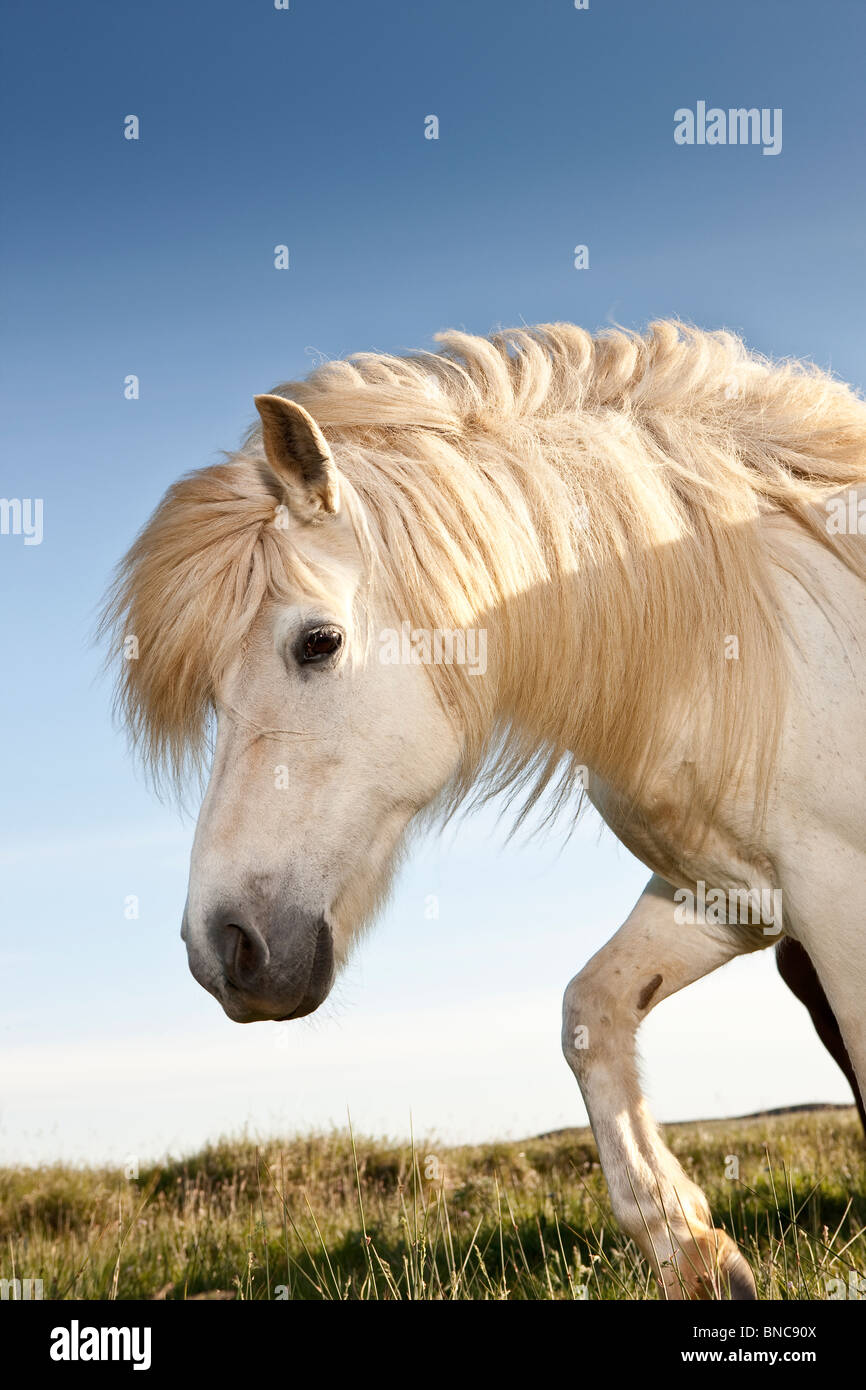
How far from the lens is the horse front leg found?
3270mm

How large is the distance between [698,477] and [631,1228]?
2.38 m

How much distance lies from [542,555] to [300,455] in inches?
31.6

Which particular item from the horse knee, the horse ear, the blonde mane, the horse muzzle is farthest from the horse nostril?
the horse knee

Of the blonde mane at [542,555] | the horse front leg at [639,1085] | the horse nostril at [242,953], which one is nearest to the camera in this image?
the horse nostril at [242,953]

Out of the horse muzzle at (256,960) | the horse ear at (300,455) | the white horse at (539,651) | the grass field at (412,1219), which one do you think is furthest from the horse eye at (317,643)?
the grass field at (412,1219)

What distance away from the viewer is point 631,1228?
3363 millimetres

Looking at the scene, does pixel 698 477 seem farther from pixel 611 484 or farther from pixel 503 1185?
pixel 503 1185

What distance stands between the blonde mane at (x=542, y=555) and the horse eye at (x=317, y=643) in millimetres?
141

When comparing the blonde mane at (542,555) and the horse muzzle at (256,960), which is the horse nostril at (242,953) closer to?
the horse muzzle at (256,960)

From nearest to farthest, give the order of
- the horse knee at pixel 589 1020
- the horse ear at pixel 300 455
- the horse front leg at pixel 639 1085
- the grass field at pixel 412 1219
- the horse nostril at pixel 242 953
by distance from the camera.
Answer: the horse nostril at pixel 242 953, the horse ear at pixel 300 455, the horse front leg at pixel 639 1085, the grass field at pixel 412 1219, the horse knee at pixel 589 1020

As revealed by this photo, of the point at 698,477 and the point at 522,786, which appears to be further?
the point at 522,786

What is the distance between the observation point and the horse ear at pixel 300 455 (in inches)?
116
